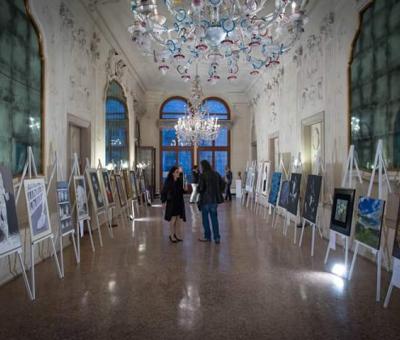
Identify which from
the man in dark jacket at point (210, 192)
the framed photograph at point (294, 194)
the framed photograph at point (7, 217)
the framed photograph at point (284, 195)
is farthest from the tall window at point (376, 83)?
the framed photograph at point (7, 217)

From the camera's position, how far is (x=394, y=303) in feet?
12.5

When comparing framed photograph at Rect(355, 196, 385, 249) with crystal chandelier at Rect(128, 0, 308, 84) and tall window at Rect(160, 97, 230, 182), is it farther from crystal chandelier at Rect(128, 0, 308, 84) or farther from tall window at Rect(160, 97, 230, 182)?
tall window at Rect(160, 97, 230, 182)

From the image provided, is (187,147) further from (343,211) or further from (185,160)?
(343,211)

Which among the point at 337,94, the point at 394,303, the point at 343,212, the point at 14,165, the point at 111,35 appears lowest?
the point at 394,303

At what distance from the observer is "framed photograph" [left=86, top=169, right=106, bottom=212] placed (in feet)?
22.1

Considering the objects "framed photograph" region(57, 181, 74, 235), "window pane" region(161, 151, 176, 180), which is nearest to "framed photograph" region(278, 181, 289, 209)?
"framed photograph" region(57, 181, 74, 235)

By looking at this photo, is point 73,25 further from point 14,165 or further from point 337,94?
point 337,94

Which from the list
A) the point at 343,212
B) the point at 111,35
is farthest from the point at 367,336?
the point at 111,35

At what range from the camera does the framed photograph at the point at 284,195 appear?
25.9ft

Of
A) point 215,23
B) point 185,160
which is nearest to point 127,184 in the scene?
point 215,23

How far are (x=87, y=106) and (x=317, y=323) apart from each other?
22.0 feet

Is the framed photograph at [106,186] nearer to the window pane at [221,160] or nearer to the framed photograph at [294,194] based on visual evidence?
the framed photograph at [294,194]

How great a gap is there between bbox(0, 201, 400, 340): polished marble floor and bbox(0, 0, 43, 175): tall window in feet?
5.90

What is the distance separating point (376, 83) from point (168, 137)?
525 inches
